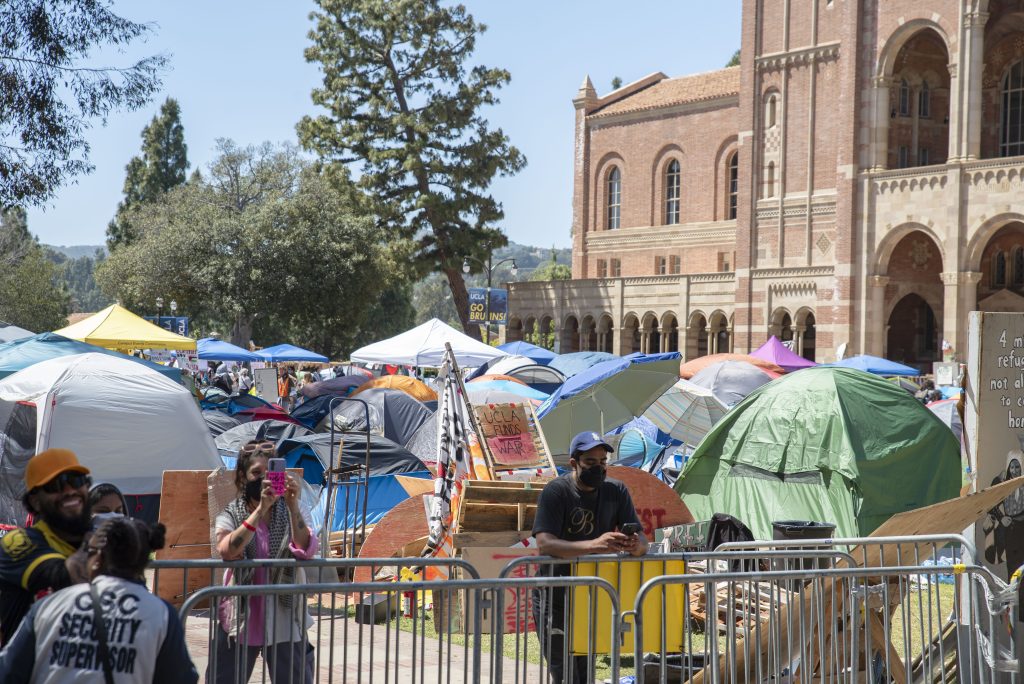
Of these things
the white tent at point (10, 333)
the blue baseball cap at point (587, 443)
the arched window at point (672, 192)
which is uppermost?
the arched window at point (672, 192)

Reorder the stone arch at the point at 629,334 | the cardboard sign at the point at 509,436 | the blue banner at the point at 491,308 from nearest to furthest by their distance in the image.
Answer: the cardboard sign at the point at 509,436 → the blue banner at the point at 491,308 → the stone arch at the point at 629,334

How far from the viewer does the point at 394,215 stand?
4394 centimetres

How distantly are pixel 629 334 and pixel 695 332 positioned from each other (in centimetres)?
361

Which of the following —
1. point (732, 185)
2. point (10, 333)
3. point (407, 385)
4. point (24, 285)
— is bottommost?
point (407, 385)

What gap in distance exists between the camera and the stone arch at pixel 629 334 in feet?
156

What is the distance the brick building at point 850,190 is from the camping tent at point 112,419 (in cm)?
2924

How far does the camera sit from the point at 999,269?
39562mm

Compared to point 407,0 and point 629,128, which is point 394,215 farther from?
point 629,128

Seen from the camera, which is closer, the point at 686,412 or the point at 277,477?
the point at 277,477

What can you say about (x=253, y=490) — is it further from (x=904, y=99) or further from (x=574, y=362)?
(x=904, y=99)

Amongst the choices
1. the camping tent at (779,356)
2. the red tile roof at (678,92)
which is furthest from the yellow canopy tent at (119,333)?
the red tile roof at (678,92)

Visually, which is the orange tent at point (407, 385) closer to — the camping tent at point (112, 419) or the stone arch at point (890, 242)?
the camping tent at point (112, 419)

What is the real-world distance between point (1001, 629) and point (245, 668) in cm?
421

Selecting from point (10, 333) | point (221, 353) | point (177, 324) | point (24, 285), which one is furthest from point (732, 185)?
point (24, 285)
